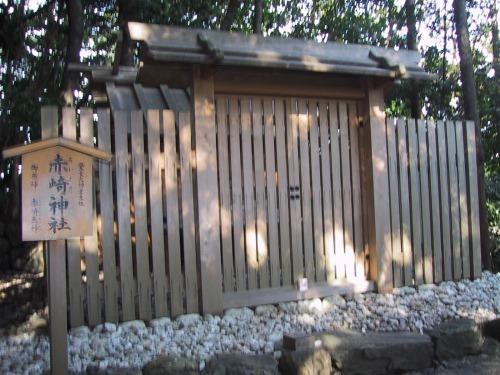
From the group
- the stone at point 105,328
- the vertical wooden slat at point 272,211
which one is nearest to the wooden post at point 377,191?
the vertical wooden slat at point 272,211

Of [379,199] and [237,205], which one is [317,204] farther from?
[237,205]

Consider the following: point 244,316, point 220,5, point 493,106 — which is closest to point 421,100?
point 493,106

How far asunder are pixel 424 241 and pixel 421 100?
535 cm

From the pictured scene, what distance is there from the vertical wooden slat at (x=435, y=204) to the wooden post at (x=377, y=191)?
0.81 m

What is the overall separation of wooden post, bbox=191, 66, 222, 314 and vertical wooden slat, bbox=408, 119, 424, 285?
9.20ft

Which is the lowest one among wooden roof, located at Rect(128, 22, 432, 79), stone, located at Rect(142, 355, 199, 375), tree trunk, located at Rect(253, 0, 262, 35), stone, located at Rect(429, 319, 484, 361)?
stone, located at Rect(429, 319, 484, 361)

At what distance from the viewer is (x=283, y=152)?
613 centimetres

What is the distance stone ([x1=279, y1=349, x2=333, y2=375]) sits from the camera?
424cm

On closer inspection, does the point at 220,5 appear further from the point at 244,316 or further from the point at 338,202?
the point at 244,316

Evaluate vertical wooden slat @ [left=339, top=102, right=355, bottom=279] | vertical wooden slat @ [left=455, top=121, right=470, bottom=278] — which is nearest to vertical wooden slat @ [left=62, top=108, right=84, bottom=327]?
vertical wooden slat @ [left=339, top=102, right=355, bottom=279]

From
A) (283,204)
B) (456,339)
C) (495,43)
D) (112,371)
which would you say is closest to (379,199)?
(283,204)

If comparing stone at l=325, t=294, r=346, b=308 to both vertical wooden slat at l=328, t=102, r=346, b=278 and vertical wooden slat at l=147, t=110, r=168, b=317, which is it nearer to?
vertical wooden slat at l=328, t=102, r=346, b=278

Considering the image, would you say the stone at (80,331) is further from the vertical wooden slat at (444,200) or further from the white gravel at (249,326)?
the vertical wooden slat at (444,200)

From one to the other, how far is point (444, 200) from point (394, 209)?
929 millimetres
